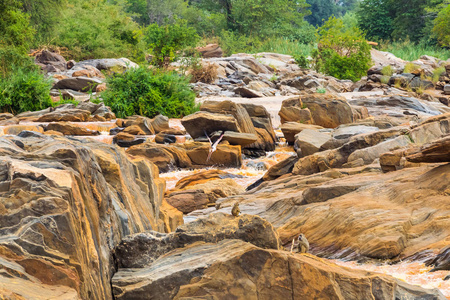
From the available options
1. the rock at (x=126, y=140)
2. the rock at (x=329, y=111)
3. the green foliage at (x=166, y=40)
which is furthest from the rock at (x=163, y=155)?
the green foliage at (x=166, y=40)

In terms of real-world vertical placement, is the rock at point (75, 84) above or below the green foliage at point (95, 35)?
above

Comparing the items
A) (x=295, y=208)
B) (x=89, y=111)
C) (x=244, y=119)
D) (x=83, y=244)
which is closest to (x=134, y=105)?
(x=89, y=111)

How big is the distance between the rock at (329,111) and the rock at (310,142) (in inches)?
139

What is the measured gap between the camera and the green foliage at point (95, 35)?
97.5 feet

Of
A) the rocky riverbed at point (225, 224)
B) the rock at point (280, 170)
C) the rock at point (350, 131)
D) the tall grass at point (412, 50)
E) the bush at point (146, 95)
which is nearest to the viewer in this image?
the rocky riverbed at point (225, 224)

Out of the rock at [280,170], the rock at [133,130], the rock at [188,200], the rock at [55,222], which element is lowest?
the rock at [133,130]

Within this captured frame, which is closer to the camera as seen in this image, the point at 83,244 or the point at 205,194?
the point at 83,244

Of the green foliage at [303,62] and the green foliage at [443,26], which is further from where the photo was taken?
the green foliage at [443,26]

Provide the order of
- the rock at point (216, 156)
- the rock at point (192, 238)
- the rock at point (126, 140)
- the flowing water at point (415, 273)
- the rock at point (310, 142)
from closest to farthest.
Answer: the rock at point (192, 238), the flowing water at point (415, 273), the rock at point (310, 142), the rock at point (216, 156), the rock at point (126, 140)

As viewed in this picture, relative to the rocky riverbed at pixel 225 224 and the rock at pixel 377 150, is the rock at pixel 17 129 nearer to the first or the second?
the rocky riverbed at pixel 225 224

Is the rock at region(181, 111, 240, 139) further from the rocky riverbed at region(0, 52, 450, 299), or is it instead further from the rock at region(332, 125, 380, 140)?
the rock at region(332, 125, 380, 140)

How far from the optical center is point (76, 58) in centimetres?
2941

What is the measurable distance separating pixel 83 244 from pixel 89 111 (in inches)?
501

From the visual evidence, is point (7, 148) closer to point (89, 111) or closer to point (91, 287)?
point (91, 287)
